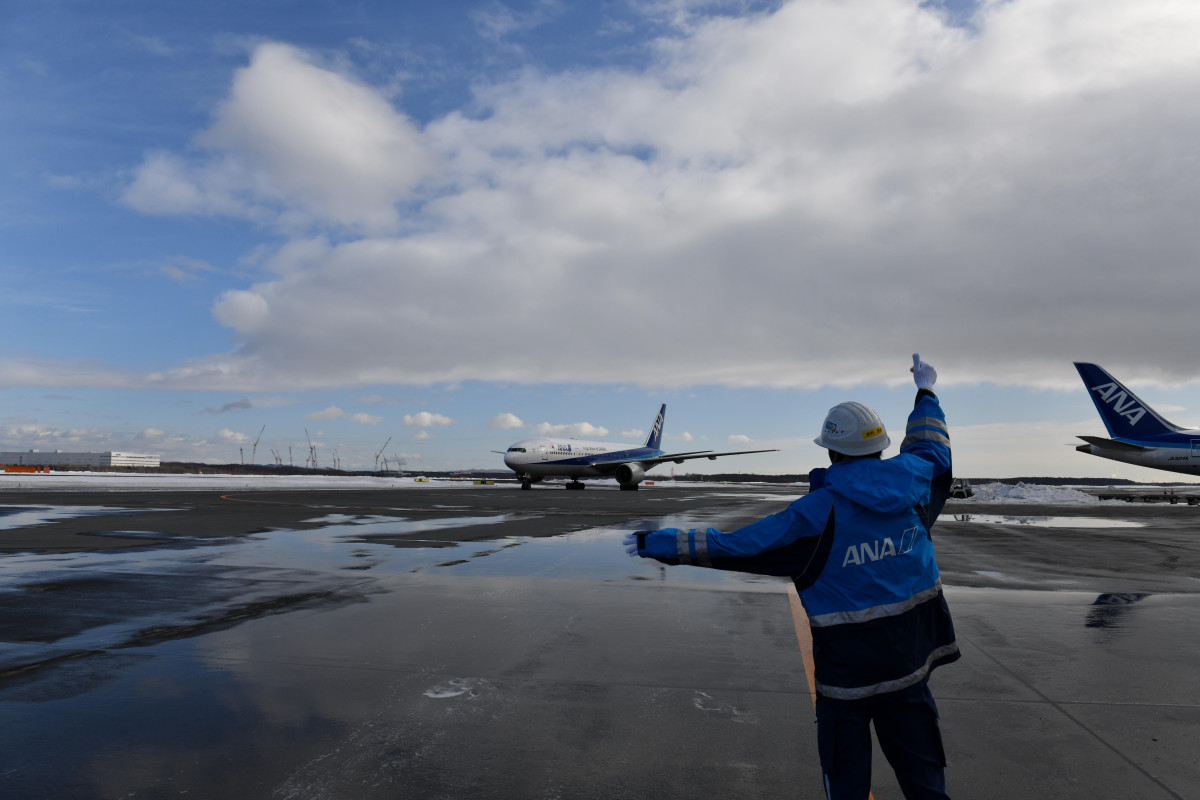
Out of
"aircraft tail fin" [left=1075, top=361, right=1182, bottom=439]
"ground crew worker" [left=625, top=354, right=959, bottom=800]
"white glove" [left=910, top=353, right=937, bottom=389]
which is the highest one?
"aircraft tail fin" [left=1075, top=361, right=1182, bottom=439]

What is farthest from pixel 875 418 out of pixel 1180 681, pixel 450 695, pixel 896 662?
pixel 1180 681

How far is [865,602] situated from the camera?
2.87 meters

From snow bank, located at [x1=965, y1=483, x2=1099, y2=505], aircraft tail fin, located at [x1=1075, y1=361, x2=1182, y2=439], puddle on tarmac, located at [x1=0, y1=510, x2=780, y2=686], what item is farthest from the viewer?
snow bank, located at [x1=965, y1=483, x2=1099, y2=505]

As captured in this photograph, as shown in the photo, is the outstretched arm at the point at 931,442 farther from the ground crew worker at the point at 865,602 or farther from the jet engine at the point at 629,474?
the jet engine at the point at 629,474

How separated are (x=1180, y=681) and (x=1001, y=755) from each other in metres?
2.57

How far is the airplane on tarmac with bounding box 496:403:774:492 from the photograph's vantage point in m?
53.3

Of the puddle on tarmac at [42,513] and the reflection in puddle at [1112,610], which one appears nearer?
the reflection in puddle at [1112,610]

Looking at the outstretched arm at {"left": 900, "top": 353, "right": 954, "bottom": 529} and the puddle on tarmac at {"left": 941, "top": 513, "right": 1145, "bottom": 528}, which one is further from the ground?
the outstretched arm at {"left": 900, "top": 353, "right": 954, "bottom": 529}

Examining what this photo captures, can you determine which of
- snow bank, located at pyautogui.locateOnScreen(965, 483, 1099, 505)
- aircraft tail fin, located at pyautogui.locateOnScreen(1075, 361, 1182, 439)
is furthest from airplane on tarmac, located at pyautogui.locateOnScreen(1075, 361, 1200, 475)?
snow bank, located at pyautogui.locateOnScreen(965, 483, 1099, 505)

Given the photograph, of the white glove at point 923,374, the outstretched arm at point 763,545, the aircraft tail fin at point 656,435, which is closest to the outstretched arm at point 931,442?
the white glove at point 923,374

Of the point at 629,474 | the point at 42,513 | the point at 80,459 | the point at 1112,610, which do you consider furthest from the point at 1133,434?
the point at 80,459

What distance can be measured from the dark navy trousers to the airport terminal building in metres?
219

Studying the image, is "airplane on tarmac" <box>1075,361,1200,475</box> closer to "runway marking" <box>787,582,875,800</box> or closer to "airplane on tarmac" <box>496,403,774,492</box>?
"airplane on tarmac" <box>496,403,774,492</box>

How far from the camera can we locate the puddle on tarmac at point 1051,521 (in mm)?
21188
